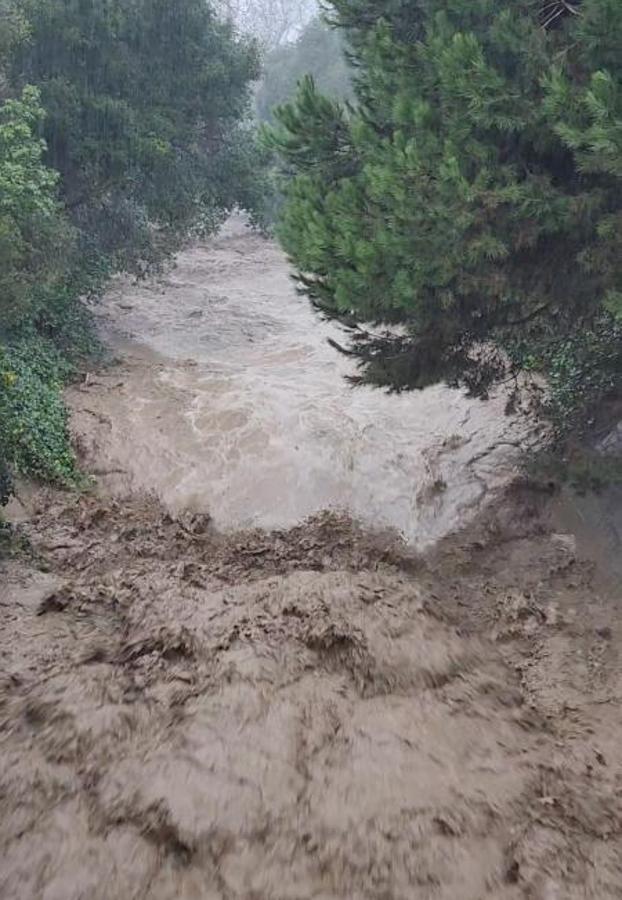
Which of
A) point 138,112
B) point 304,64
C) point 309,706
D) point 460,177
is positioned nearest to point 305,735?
point 309,706

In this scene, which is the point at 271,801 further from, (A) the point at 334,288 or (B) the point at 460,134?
(B) the point at 460,134

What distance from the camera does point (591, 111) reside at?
539 centimetres

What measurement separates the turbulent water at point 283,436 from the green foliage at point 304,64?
19924 mm

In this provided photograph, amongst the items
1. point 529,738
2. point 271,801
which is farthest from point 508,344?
point 271,801

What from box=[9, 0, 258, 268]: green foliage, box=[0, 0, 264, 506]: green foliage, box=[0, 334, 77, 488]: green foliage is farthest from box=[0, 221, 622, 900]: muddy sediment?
box=[9, 0, 258, 268]: green foliage

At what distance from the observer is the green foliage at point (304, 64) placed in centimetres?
3100

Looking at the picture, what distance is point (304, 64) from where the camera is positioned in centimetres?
3203

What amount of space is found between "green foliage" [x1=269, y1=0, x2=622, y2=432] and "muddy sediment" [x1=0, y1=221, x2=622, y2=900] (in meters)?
2.45

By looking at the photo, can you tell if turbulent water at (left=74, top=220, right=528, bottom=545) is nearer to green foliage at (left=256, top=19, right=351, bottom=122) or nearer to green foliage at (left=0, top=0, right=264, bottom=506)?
green foliage at (left=0, top=0, right=264, bottom=506)

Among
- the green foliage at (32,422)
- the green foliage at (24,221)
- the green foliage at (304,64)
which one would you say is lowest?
the green foliage at (32,422)

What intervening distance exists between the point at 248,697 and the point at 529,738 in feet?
6.40

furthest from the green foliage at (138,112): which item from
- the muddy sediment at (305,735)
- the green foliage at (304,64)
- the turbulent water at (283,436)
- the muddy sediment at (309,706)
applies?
the green foliage at (304,64)

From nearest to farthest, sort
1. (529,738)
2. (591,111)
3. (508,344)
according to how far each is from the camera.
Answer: (529,738)
(591,111)
(508,344)

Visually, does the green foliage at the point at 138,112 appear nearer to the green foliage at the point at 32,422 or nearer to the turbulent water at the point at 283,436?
the turbulent water at the point at 283,436
